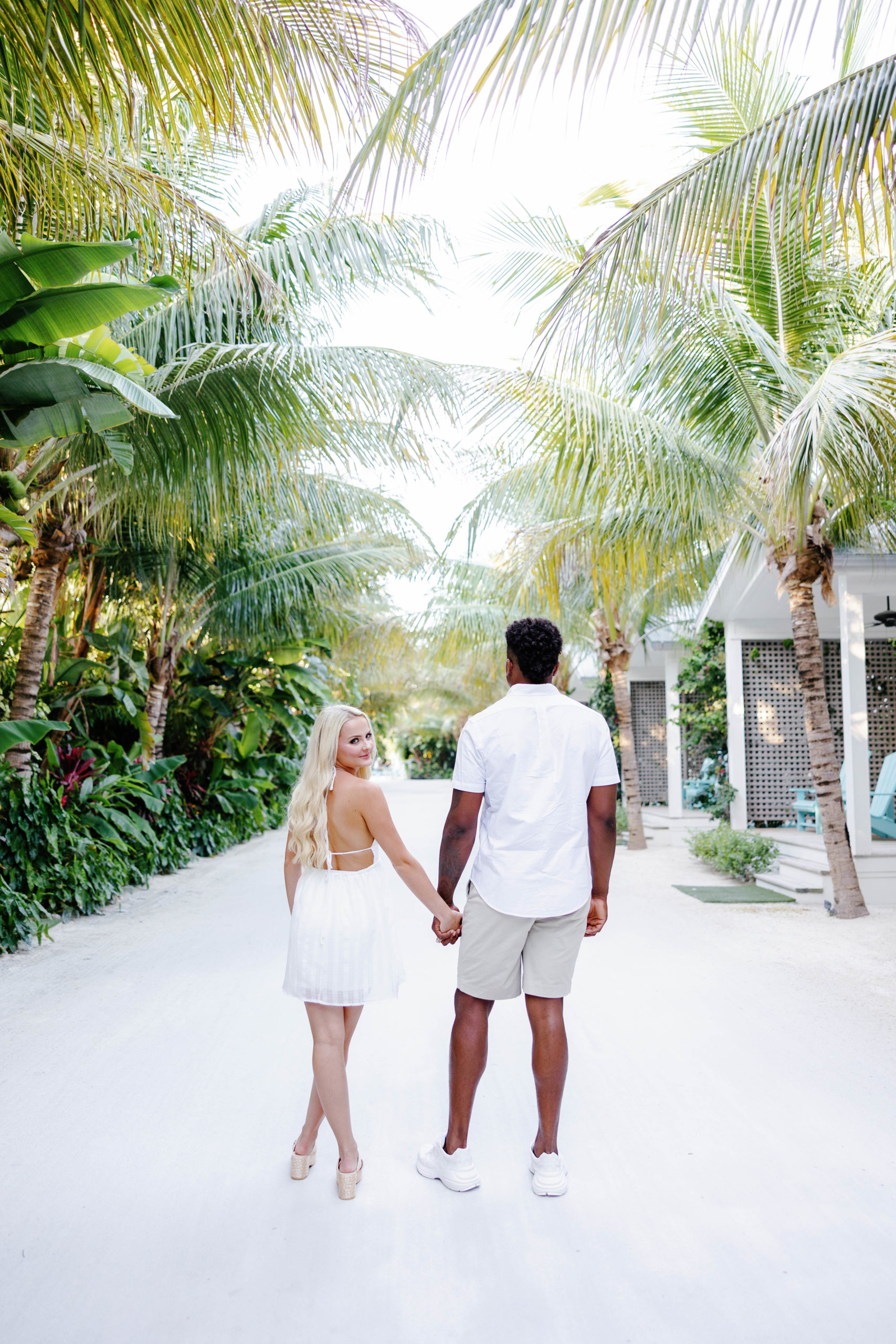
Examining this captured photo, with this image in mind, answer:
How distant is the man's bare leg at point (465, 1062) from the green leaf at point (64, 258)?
135 inches

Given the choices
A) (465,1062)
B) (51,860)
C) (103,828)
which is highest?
(103,828)

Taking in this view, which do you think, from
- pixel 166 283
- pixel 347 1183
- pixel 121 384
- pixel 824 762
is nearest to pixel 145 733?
pixel 121 384

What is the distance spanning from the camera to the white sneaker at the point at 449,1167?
9.93 feet

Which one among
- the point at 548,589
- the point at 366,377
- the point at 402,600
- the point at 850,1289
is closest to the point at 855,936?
the point at 548,589

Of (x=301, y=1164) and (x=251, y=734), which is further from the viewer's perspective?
(x=251, y=734)

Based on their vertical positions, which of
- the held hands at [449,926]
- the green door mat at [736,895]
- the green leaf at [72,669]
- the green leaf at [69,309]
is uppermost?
the green leaf at [69,309]

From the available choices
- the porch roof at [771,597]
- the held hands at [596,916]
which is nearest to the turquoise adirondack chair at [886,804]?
the porch roof at [771,597]

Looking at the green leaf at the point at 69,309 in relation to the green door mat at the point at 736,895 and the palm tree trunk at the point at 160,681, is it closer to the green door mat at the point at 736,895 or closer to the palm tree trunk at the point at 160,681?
the palm tree trunk at the point at 160,681

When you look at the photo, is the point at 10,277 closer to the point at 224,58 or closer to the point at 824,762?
the point at 224,58

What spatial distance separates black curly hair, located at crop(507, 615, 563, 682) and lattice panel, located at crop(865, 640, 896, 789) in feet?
34.6

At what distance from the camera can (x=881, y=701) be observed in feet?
40.9

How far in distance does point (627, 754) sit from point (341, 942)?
11.1 meters

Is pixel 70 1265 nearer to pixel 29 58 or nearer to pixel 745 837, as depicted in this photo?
pixel 29 58

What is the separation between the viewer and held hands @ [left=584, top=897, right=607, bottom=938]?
127 inches
